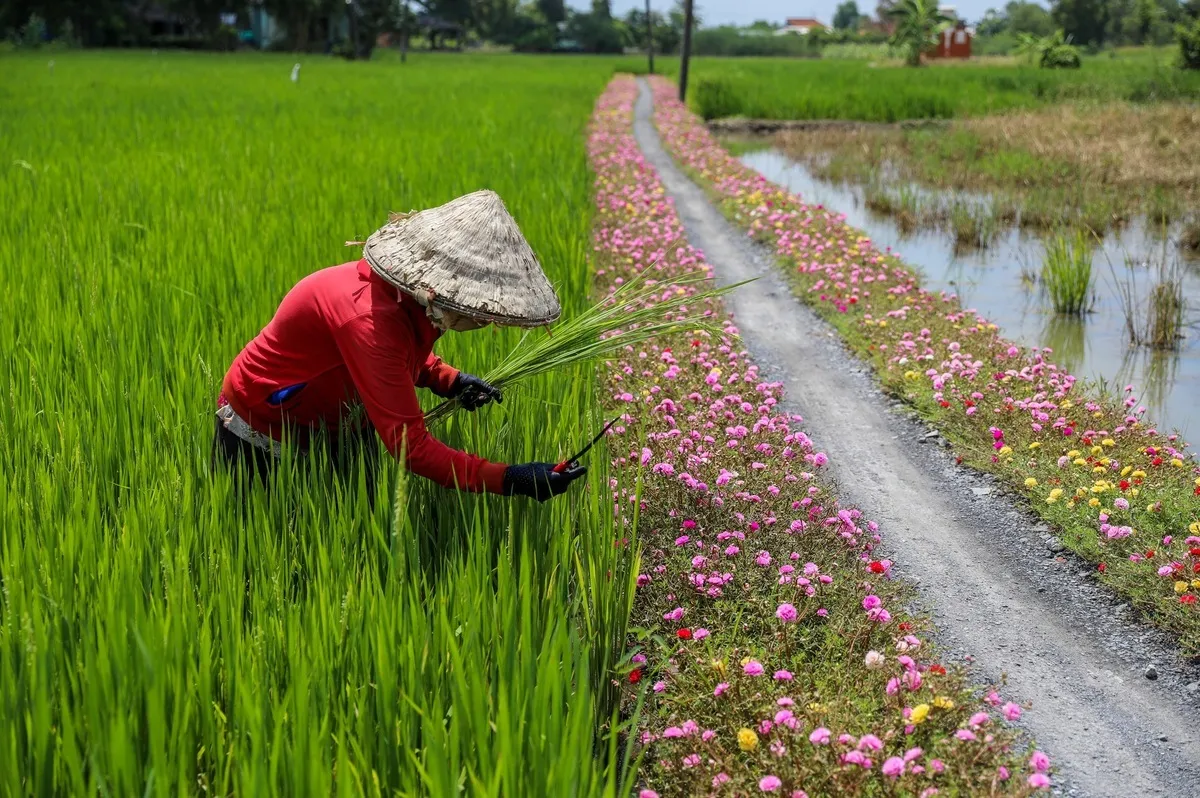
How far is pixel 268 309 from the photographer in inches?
164

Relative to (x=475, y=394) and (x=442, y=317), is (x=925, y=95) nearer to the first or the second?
(x=475, y=394)

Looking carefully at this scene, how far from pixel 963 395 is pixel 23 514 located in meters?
3.66

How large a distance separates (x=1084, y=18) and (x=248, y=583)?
64984 mm

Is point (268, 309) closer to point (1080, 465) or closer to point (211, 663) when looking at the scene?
point (211, 663)

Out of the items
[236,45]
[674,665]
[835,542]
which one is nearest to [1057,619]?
[835,542]

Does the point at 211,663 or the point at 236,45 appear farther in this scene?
the point at 236,45

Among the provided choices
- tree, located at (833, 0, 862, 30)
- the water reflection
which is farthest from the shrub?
tree, located at (833, 0, 862, 30)

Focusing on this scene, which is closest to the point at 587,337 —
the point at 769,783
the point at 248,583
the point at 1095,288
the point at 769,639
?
the point at 769,639

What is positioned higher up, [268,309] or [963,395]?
[268,309]

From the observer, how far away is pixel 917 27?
3788cm

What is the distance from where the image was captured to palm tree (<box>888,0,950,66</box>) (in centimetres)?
3656

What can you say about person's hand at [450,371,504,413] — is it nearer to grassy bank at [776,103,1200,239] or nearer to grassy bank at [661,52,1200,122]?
grassy bank at [776,103,1200,239]

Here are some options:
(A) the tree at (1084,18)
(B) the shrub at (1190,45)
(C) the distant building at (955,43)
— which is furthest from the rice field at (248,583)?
(A) the tree at (1084,18)

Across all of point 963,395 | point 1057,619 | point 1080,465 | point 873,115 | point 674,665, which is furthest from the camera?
point 873,115
